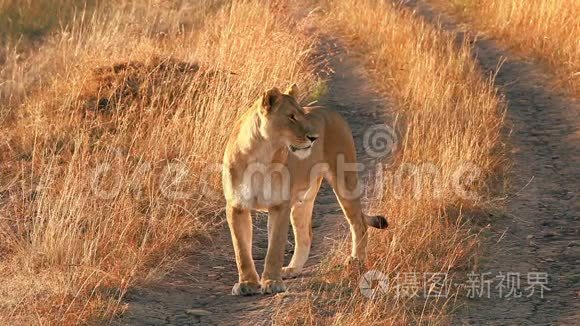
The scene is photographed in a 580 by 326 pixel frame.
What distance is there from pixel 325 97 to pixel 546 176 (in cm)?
312

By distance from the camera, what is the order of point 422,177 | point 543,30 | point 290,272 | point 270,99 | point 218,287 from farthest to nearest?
point 543,30 → point 422,177 → point 290,272 → point 218,287 → point 270,99

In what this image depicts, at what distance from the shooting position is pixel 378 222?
6.26 meters

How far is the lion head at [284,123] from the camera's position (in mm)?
5645

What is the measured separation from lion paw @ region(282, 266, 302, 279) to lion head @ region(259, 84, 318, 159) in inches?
34.6

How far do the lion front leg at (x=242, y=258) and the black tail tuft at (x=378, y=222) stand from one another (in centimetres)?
83

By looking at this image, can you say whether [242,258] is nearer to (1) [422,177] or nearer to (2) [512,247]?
(2) [512,247]

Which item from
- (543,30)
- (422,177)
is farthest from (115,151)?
(543,30)

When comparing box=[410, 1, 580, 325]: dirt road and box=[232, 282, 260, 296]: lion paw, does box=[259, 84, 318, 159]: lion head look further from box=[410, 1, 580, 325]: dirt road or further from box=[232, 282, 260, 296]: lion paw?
box=[410, 1, 580, 325]: dirt road

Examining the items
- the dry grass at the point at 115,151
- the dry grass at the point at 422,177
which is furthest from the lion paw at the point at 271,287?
the dry grass at the point at 115,151

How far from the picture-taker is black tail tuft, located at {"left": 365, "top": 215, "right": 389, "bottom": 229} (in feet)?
20.5

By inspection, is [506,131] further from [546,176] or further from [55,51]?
[55,51]

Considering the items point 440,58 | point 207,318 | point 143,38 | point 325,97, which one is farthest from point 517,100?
point 207,318

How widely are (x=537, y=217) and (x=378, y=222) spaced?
1420 mm

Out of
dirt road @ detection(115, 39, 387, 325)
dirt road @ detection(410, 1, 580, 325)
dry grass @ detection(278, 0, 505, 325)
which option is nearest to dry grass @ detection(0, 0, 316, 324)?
dirt road @ detection(115, 39, 387, 325)
